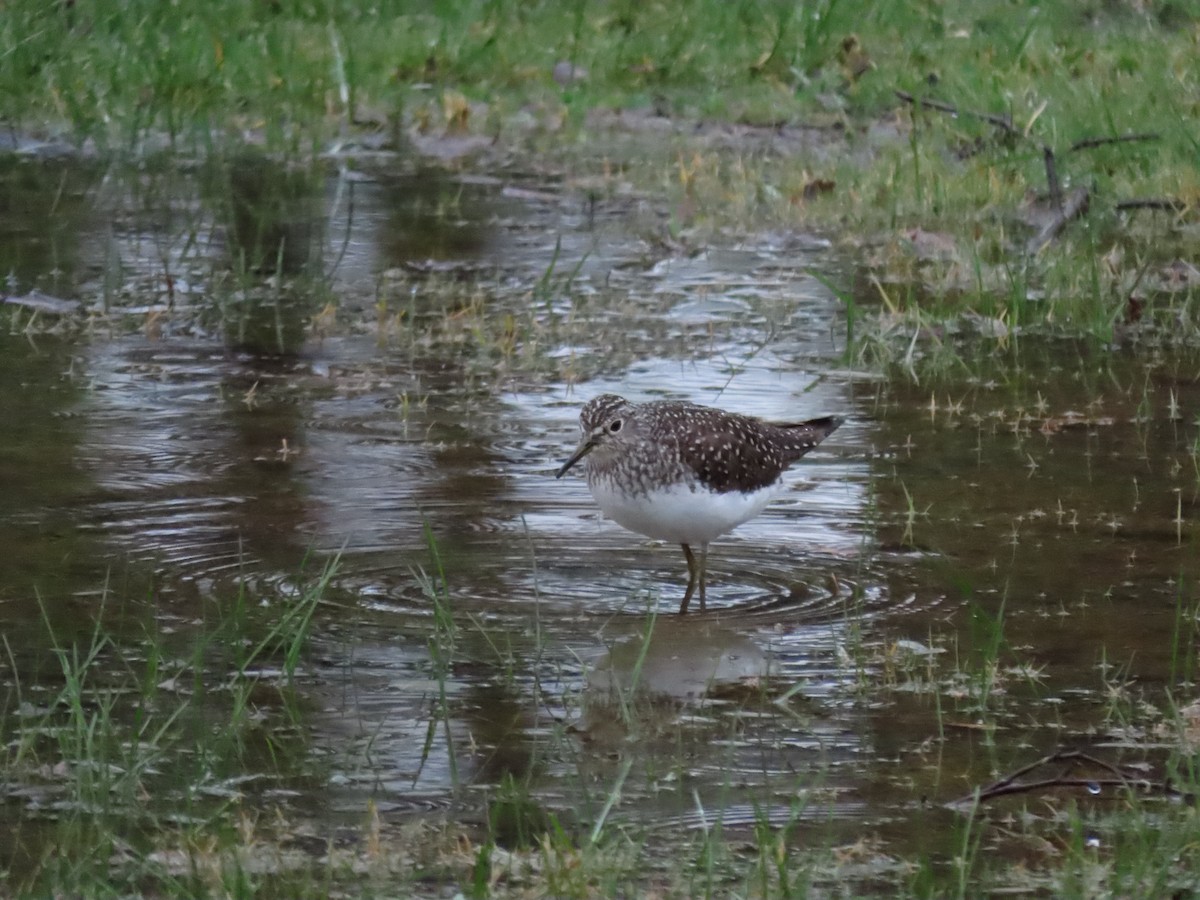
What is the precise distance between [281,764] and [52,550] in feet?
6.53

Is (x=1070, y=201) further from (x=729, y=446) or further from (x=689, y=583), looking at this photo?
(x=689, y=583)

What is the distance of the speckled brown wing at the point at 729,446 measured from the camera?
7.14 m

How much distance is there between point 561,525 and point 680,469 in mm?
819

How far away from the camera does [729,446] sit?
729cm

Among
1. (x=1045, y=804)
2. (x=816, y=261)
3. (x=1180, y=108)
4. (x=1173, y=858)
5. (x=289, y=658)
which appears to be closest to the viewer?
(x=1173, y=858)

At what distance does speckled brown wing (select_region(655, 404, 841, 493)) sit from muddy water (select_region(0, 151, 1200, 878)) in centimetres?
29

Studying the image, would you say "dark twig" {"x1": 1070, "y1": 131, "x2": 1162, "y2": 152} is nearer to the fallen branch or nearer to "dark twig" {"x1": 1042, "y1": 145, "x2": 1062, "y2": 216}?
the fallen branch

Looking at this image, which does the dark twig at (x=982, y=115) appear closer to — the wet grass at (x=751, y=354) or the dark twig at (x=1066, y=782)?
the wet grass at (x=751, y=354)

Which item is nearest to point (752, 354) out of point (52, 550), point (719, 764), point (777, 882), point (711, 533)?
point (711, 533)

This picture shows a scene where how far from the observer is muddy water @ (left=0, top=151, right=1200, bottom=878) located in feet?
18.5

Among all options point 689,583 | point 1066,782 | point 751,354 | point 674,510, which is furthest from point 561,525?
point 1066,782

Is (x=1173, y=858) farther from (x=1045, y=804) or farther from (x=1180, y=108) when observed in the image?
(x=1180, y=108)

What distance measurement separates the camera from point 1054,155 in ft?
39.8

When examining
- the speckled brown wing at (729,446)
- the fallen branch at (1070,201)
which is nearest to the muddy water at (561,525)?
the speckled brown wing at (729,446)
